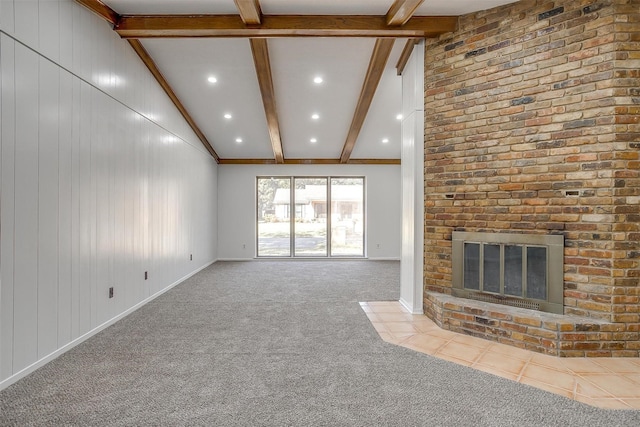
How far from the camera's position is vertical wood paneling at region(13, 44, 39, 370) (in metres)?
2.22

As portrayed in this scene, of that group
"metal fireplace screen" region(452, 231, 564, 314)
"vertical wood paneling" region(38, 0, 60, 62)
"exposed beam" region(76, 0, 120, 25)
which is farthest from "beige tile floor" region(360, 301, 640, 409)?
"exposed beam" region(76, 0, 120, 25)

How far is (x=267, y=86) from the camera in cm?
459

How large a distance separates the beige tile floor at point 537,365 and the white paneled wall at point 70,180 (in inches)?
110

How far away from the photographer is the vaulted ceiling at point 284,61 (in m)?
3.26

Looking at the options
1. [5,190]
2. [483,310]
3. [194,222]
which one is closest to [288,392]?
[483,310]

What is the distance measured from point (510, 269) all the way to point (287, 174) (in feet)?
18.7

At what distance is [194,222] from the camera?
6082mm

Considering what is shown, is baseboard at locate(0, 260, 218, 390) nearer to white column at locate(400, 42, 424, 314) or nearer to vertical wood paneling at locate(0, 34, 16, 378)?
vertical wood paneling at locate(0, 34, 16, 378)

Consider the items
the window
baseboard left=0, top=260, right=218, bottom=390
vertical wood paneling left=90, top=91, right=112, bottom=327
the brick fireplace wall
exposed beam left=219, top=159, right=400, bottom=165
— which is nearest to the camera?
baseboard left=0, top=260, right=218, bottom=390

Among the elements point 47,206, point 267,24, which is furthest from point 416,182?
point 47,206

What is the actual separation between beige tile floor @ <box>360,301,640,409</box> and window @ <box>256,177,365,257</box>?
188 inches

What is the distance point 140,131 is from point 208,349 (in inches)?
111

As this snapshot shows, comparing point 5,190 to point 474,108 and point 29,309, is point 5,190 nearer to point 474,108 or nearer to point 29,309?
point 29,309

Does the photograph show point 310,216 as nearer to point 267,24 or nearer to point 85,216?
point 267,24
